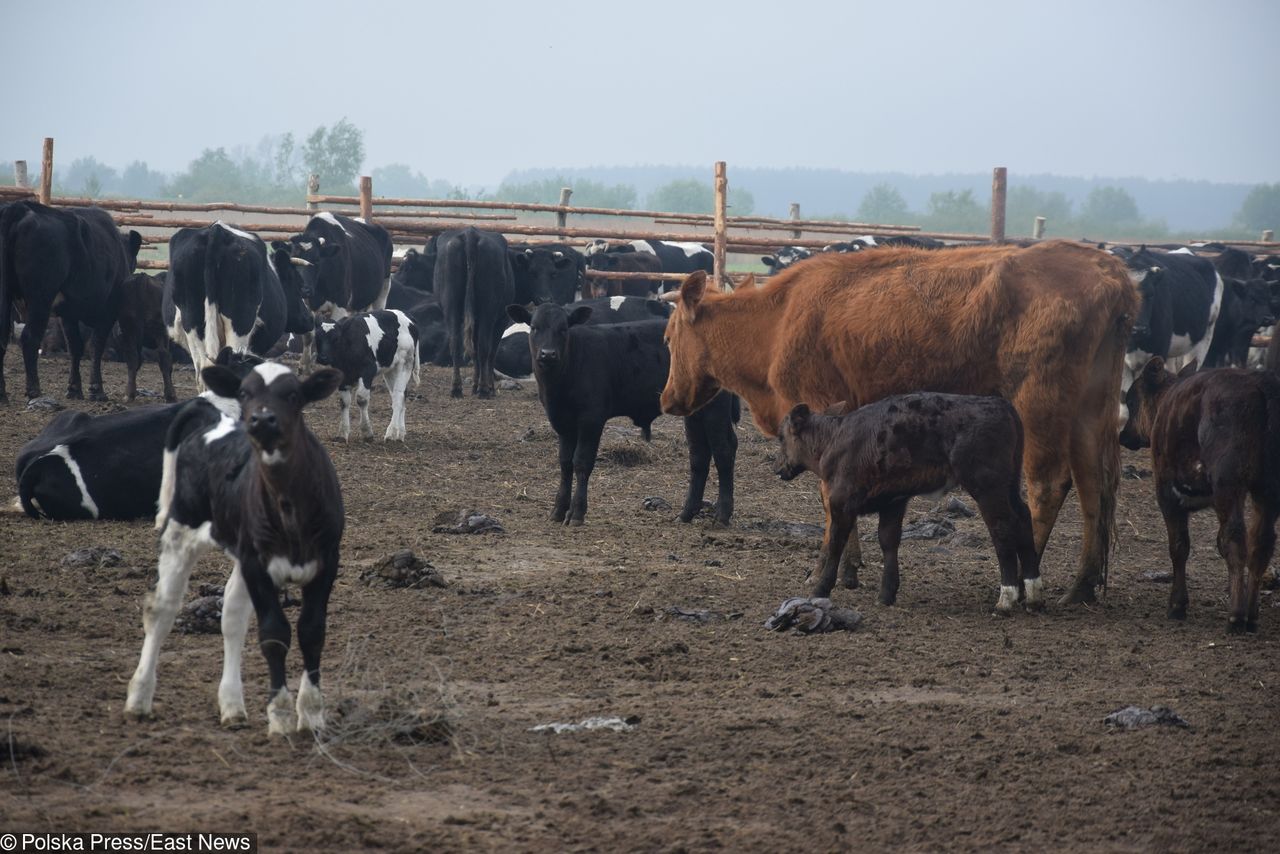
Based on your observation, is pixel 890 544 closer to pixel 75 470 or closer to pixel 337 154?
pixel 75 470

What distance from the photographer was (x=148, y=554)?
847 cm

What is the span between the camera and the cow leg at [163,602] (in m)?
5.43

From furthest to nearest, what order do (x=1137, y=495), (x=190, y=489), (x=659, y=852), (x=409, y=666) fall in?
1. (x=1137, y=495)
2. (x=409, y=666)
3. (x=190, y=489)
4. (x=659, y=852)

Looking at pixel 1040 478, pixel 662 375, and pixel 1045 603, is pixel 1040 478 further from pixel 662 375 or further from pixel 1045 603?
pixel 662 375

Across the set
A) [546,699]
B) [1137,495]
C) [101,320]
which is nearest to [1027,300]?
[546,699]

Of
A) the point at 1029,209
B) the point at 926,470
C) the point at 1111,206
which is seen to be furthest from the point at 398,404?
the point at 1111,206

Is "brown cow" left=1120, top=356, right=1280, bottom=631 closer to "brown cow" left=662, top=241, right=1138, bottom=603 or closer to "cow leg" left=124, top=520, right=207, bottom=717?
"brown cow" left=662, top=241, right=1138, bottom=603

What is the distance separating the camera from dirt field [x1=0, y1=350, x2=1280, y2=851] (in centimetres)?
458

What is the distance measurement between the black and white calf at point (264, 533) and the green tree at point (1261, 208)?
503 ft

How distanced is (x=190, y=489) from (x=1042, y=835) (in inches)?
135

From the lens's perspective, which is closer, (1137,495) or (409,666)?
(409,666)

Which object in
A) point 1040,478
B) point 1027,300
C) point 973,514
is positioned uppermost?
point 1027,300

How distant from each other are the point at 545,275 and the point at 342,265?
2.86 meters

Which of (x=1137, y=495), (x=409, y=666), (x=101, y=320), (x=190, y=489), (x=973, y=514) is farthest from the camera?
(x=101, y=320)
